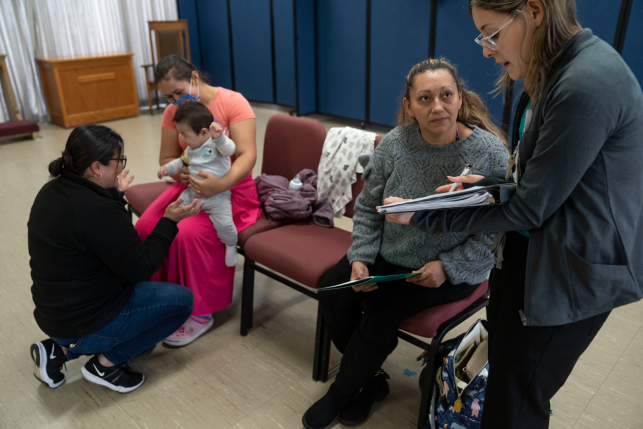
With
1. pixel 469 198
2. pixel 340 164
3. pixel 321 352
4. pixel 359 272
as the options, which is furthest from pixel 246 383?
pixel 469 198

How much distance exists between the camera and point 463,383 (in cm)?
157

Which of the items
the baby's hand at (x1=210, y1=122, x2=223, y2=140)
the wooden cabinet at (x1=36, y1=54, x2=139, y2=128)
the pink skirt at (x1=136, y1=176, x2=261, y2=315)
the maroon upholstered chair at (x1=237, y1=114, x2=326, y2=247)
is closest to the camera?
the baby's hand at (x1=210, y1=122, x2=223, y2=140)

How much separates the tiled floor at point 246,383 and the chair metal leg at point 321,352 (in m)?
0.05

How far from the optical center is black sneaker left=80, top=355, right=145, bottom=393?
195cm

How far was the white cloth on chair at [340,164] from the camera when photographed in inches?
90.7

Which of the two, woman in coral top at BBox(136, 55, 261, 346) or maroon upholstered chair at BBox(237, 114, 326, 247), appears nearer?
woman in coral top at BBox(136, 55, 261, 346)

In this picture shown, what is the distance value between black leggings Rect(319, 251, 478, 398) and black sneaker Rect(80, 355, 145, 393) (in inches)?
34.2

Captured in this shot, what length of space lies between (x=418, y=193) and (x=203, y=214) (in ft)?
3.53

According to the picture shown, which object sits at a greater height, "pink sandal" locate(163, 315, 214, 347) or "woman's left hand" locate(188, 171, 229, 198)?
"woman's left hand" locate(188, 171, 229, 198)

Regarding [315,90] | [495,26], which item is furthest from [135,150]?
[495,26]

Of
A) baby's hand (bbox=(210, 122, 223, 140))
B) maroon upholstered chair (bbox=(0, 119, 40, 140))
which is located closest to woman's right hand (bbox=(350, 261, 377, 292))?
baby's hand (bbox=(210, 122, 223, 140))

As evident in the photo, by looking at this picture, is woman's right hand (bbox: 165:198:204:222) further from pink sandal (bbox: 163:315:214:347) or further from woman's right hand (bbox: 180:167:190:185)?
pink sandal (bbox: 163:315:214:347)

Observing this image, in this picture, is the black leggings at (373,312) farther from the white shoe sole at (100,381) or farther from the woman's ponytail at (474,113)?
the white shoe sole at (100,381)

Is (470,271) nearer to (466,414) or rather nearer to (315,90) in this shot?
(466,414)
